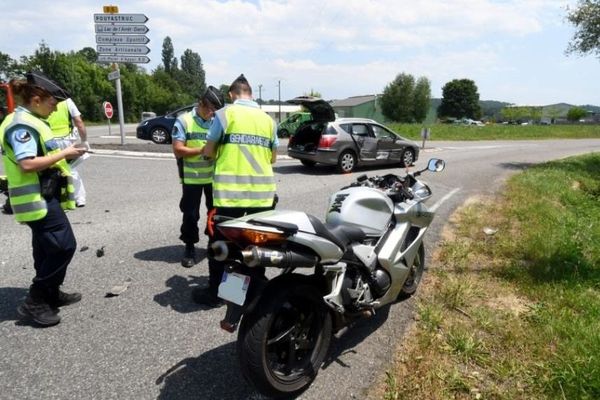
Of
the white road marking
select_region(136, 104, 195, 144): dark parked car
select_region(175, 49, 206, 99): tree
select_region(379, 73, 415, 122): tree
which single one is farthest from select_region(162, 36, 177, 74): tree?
the white road marking

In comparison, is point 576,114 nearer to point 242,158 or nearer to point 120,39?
point 120,39

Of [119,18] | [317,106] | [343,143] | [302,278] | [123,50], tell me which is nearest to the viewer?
[302,278]

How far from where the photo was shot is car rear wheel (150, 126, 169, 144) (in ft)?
56.9

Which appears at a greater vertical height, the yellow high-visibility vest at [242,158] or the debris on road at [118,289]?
the yellow high-visibility vest at [242,158]

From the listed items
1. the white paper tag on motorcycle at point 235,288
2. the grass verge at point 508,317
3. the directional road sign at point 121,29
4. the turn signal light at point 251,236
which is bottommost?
the grass verge at point 508,317

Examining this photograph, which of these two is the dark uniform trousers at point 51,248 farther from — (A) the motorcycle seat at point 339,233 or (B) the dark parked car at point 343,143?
(B) the dark parked car at point 343,143

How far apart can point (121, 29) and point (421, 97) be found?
58896 mm

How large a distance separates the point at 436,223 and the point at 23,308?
5813 mm

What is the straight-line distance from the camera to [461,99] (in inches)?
3656

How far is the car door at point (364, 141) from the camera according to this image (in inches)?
496

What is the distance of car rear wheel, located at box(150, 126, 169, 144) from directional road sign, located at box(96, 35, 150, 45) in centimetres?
366

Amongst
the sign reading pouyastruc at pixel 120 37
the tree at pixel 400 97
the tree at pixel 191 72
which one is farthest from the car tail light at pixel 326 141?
the tree at pixel 191 72

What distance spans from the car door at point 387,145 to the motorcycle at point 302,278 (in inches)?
401

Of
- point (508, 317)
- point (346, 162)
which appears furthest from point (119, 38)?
point (508, 317)
